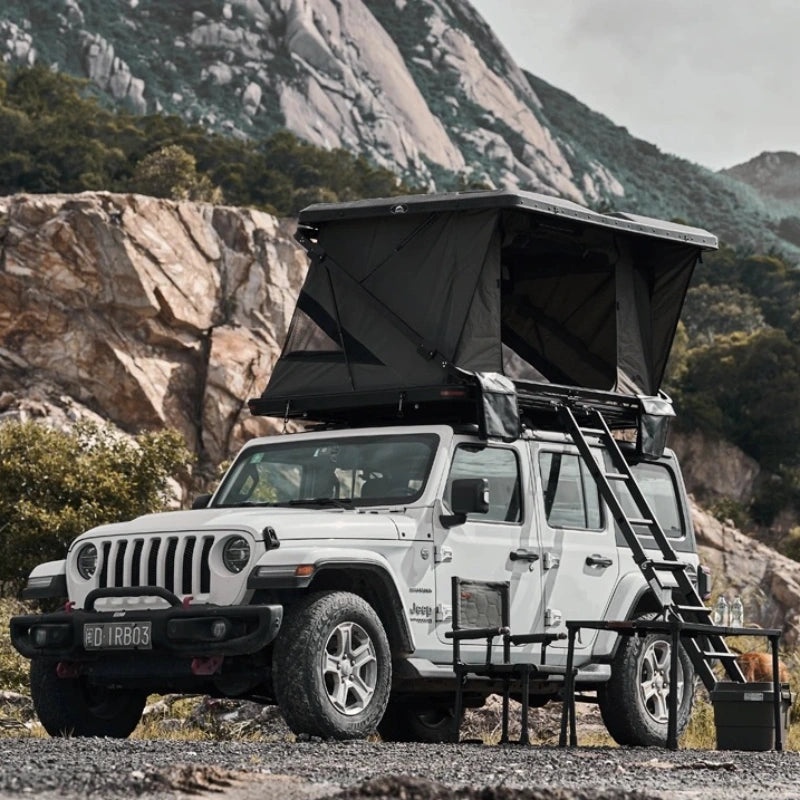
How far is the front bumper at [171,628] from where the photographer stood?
8953 mm

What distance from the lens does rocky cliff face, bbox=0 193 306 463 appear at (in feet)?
180

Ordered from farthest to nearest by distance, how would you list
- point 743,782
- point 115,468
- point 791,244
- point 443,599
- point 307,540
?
point 791,244, point 115,468, point 443,599, point 307,540, point 743,782

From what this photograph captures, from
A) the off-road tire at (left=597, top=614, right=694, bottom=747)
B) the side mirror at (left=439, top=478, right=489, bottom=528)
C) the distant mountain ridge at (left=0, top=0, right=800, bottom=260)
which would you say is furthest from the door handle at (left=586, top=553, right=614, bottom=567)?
the distant mountain ridge at (left=0, top=0, right=800, bottom=260)

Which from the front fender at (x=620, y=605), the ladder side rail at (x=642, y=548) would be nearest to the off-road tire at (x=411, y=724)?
the front fender at (x=620, y=605)

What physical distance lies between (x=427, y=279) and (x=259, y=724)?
3.99m

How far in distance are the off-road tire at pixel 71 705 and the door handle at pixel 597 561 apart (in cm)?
322

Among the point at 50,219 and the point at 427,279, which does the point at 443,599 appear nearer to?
the point at 427,279

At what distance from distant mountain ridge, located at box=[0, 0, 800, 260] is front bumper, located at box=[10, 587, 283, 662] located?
12774 centimetres

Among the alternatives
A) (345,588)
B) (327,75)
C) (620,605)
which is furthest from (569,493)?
(327,75)

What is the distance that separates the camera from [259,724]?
42.0ft

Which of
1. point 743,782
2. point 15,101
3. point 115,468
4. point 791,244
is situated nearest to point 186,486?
point 115,468

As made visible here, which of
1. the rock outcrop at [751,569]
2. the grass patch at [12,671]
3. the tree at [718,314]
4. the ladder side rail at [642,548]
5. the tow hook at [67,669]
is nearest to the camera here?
the tow hook at [67,669]

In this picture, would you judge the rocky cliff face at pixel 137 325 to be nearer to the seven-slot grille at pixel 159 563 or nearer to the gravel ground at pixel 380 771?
the seven-slot grille at pixel 159 563

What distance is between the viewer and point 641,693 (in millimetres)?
11203
